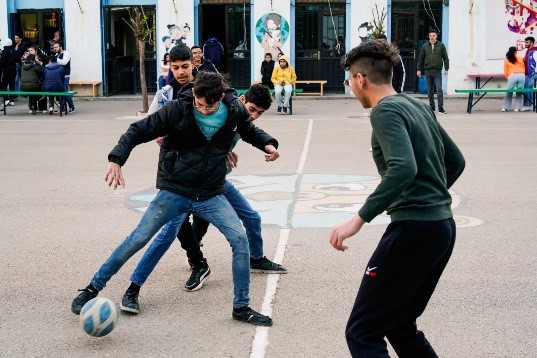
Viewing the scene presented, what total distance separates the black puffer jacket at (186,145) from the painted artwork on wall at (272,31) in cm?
2264

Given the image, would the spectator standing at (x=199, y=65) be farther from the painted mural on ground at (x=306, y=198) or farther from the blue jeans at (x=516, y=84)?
the blue jeans at (x=516, y=84)

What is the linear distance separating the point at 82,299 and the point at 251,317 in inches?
45.9

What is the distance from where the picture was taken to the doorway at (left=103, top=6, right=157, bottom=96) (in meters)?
29.4

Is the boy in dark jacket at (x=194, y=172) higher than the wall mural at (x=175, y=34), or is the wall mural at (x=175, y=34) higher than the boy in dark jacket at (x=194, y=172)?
the wall mural at (x=175, y=34)

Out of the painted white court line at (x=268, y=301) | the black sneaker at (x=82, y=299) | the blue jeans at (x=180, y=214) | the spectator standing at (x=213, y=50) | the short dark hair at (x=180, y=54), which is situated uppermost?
the spectator standing at (x=213, y=50)

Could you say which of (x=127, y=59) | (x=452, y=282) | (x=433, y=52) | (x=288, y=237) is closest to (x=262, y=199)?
(x=288, y=237)

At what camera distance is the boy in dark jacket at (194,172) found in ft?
19.3

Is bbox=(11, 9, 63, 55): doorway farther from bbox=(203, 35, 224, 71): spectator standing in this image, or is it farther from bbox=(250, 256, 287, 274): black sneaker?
bbox=(250, 256, 287, 274): black sneaker

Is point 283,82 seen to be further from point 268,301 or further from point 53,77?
point 268,301

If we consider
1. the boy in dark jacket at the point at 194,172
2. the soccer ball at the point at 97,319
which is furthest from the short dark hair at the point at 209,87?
the soccer ball at the point at 97,319

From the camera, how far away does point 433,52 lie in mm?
22141

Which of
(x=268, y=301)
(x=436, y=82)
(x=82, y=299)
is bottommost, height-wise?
(x=268, y=301)

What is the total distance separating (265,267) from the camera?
7.19m

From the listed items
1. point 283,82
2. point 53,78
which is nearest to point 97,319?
point 283,82
